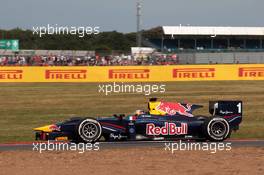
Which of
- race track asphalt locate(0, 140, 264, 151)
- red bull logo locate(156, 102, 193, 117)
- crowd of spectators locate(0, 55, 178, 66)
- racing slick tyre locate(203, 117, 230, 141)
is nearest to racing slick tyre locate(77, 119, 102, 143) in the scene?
race track asphalt locate(0, 140, 264, 151)

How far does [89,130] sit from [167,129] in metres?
1.72

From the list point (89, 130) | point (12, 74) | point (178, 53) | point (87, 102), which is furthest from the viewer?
point (178, 53)

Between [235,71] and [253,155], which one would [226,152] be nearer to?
[253,155]

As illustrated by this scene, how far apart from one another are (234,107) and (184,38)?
48171 mm

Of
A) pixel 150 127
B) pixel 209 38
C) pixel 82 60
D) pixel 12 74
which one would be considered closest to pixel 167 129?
pixel 150 127

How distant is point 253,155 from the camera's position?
12.6 m

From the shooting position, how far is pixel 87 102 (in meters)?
27.2

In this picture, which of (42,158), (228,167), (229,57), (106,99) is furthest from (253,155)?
(229,57)

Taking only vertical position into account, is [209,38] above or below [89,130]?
above

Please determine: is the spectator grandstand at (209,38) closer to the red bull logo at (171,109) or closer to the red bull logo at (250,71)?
the red bull logo at (250,71)

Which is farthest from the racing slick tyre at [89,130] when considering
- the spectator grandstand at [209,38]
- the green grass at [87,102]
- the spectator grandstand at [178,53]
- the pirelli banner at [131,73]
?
the spectator grandstand at [209,38]

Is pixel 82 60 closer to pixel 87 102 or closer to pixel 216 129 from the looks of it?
pixel 87 102

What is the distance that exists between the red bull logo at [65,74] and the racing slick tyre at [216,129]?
2082 centimetres

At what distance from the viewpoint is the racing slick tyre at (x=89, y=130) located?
13727 millimetres
